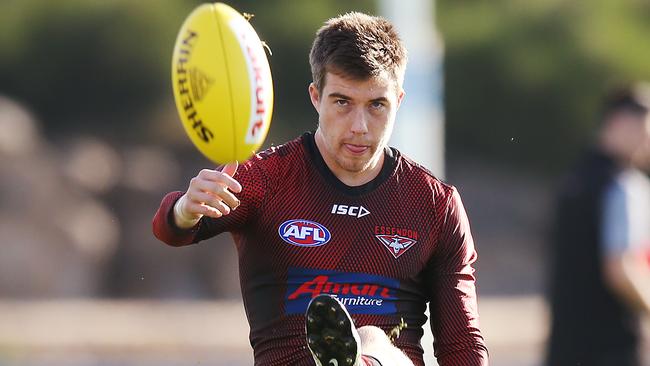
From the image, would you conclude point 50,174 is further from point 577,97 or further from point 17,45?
point 577,97

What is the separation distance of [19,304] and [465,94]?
10.9 meters

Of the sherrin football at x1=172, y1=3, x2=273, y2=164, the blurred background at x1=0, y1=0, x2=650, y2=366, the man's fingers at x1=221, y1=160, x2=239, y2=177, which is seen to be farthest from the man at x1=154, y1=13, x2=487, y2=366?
the blurred background at x1=0, y1=0, x2=650, y2=366

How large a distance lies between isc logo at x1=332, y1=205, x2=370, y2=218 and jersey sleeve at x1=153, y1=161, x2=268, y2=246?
11.4 inches

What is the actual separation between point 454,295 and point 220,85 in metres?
1.30

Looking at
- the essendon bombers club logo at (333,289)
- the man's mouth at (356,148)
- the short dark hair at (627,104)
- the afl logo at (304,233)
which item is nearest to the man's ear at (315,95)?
the man's mouth at (356,148)

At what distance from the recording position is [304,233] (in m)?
5.14

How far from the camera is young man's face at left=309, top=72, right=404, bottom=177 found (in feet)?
16.4

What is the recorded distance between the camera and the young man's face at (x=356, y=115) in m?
5.01

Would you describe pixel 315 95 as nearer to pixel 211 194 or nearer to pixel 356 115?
pixel 356 115

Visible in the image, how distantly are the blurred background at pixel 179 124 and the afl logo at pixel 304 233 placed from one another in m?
18.9

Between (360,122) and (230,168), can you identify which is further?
(360,122)

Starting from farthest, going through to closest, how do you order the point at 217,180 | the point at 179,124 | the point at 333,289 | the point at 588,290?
the point at 179,124, the point at 588,290, the point at 333,289, the point at 217,180

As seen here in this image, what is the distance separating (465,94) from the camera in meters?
28.8

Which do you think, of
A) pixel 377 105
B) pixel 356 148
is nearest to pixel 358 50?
pixel 377 105
